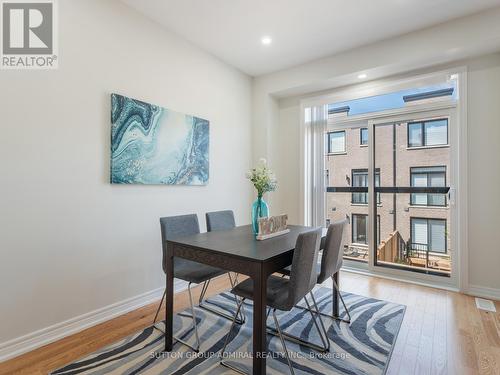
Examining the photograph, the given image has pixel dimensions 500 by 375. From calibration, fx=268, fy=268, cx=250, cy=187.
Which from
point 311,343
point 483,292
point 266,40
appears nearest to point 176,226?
point 311,343

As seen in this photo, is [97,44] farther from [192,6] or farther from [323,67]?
[323,67]

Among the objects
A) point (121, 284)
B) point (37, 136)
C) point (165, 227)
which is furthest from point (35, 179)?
point (121, 284)

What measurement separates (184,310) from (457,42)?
379 cm

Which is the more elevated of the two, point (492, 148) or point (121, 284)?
point (492, 148)

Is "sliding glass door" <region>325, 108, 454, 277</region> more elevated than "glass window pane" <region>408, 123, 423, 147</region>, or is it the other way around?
"glass window pane" <region>408, 123, 423, 147</region>

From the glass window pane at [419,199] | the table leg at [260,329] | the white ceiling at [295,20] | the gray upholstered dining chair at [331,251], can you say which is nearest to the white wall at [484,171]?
the glass window pane at [419,199]

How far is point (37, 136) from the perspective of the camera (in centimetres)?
199

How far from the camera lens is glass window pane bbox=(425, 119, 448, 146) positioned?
10.5ft

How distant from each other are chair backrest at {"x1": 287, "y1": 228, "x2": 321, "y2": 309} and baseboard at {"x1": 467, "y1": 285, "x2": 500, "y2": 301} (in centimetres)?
237

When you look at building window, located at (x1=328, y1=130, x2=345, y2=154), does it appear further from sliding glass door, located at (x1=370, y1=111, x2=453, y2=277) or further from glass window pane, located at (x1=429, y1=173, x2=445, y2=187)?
glass window pane, located at (x1=429, y1=173, x2=445, y2=187)

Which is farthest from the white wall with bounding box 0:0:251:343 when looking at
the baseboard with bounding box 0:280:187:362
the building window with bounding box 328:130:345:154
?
the building window with bounding box 328:130:345:154

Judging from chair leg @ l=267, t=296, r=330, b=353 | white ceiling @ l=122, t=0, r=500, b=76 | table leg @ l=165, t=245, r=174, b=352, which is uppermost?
white ceiling @ l=122, t=0, r=500, b=76

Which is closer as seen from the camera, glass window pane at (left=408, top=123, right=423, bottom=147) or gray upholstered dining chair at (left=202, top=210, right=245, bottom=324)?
gray upholstered dining chair at (left=202, top=210, right=245, bottom=324)

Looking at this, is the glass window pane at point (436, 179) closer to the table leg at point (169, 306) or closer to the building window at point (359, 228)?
the building window at point (359, 228)
